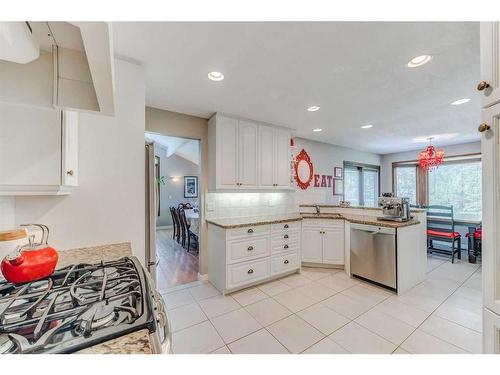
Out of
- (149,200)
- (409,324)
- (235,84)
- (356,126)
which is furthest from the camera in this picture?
(356,126)

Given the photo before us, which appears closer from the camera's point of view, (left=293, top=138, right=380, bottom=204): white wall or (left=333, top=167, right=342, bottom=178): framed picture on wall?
(left=293, top=138, right=380, bottom=204): white wall

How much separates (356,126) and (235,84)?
2434 mm

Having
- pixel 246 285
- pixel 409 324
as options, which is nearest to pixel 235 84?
pixel 246 285

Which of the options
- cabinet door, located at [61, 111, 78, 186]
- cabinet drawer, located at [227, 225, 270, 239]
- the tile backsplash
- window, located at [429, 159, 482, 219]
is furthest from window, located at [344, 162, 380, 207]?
cabinet door, located at [61, 111, 78, 186]

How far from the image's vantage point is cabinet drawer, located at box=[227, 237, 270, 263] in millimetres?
2504

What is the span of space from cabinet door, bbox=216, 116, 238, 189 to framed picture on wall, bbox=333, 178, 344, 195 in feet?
9.75

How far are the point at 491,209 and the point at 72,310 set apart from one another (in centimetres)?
163

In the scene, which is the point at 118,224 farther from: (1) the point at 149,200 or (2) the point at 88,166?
(2) the point at 88,166

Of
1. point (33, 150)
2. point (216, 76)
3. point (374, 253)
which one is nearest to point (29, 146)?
point (33, 150)

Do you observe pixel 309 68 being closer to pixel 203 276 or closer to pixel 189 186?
pixel 203 276

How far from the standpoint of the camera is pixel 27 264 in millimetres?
866

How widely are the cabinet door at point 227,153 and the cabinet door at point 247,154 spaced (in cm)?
8

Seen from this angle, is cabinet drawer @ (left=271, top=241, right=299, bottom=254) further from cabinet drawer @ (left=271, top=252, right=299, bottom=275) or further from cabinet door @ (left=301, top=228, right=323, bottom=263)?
cabinet door @ (left=301, top=228, right=323, bottom=263)

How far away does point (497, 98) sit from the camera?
817 mm
